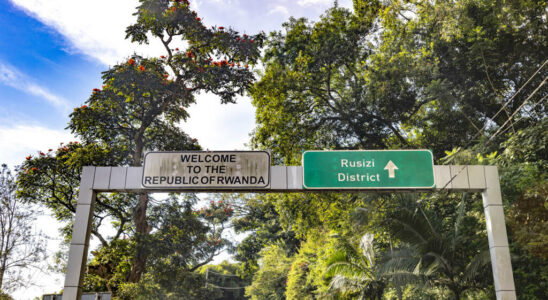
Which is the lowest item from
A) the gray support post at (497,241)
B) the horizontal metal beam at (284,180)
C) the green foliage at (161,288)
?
the green foliage at (161,288)

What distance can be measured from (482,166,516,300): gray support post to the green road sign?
120cm

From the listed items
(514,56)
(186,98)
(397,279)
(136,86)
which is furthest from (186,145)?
(514,56)

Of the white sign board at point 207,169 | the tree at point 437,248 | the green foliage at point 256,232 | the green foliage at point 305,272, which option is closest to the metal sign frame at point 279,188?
the white sign board at point 207,169

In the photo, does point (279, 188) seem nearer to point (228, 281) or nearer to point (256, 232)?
point (256, 232)

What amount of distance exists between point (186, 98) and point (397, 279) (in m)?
9.15

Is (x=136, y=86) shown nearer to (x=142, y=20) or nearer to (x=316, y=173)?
(x=142, y=20)

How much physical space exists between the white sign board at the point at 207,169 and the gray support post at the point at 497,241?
4.25m

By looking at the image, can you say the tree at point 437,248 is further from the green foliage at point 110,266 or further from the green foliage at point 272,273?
the green foliage at point 272,273

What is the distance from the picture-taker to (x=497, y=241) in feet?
27.7

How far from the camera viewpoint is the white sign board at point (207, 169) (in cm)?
875

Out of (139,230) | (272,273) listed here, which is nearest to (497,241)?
(139,230)

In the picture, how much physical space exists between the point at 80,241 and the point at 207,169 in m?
2.73

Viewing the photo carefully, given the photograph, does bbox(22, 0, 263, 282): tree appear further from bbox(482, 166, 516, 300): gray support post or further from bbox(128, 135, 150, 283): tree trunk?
bbox(482, 166, 516, 300): gray support post

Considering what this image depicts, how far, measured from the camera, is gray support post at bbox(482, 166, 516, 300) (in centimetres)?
819
